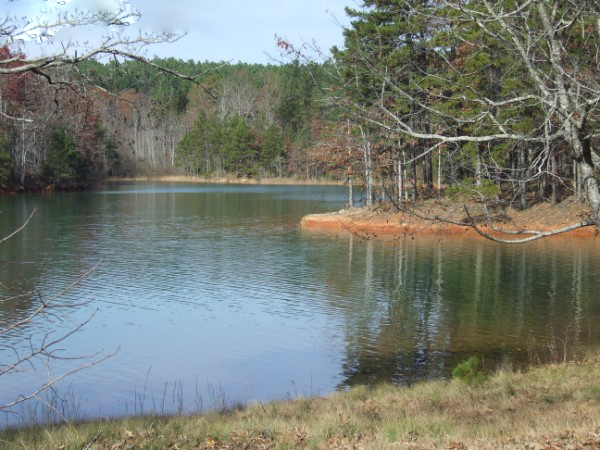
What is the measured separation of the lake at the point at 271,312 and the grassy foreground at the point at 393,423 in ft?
4.24

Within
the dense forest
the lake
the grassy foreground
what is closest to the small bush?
the grassy foreground

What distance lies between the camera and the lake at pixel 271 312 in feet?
41.5

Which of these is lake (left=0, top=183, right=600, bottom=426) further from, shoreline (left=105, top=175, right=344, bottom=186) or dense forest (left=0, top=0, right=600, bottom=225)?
shoreline (left=105, top=175, right=344, bottom=186)

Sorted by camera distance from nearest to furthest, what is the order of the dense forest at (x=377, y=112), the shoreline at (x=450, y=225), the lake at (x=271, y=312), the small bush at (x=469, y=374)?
the dense forest at (x=377, y=112) → the small bush at (x=469, y=374) → the lake at (x=271, y=312) → the shoreline at (x=450, y=225)

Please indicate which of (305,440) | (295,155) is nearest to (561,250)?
(305,440)

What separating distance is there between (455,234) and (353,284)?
13608 mm

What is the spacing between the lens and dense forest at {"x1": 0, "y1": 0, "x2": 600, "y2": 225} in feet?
25.6

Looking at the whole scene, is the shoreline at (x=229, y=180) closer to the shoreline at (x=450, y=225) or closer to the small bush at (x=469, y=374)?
the shoreline at (x=450, y=225)

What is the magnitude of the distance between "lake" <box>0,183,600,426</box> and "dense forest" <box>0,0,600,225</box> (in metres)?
2.99

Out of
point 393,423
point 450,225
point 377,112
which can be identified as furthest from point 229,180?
point 393,423

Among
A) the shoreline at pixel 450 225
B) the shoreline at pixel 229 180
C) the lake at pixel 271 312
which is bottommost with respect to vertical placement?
the lake at pixel 271 312

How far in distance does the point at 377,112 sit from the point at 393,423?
165 inches

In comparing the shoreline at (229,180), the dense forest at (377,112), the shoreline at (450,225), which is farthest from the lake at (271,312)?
the shoreline at (229,180)

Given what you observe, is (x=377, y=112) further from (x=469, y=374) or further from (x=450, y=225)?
(x=450, y=225)
